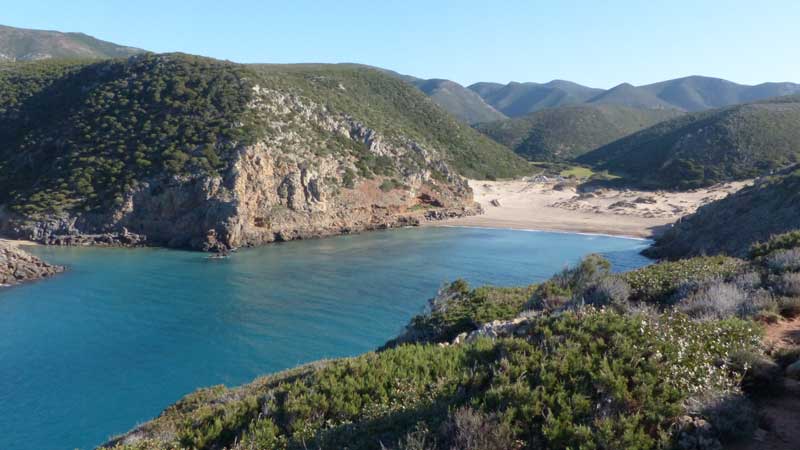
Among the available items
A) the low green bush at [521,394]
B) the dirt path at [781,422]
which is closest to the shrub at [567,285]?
the low green bush at [521,394]

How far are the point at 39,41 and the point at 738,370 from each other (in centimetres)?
14264

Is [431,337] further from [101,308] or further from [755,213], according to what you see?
[755,213]

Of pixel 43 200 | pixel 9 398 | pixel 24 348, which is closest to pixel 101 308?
pixel 24 348

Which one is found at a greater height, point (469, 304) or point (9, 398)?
point (469, 304)

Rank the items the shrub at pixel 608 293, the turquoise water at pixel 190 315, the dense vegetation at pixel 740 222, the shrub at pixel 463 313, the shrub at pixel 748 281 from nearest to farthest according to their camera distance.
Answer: the shrub at pixel 748 281 → the shrub at pixel 608 293 → the shrub at pixel 463 313 → the turquoise water at pixel 190 315 → the dense vegetation at pixel 740 222

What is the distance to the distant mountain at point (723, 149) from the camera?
60406mm

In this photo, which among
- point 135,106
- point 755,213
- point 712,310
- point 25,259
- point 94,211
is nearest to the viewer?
point 712,310

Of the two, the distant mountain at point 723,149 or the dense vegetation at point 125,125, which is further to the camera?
the distant mountain at point 723,149

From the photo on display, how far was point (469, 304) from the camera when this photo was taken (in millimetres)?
14930

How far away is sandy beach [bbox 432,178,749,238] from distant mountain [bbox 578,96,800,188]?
14.4 ft

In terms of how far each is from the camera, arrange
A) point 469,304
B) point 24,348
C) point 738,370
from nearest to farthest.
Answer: point 738,370 → point 469,304 → point 24,348

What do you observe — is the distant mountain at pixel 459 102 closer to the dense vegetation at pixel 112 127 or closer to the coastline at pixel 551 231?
the coastline at pixel 551 231

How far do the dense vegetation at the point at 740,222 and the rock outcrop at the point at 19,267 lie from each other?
36.2 m

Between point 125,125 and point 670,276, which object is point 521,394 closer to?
point 670,276
